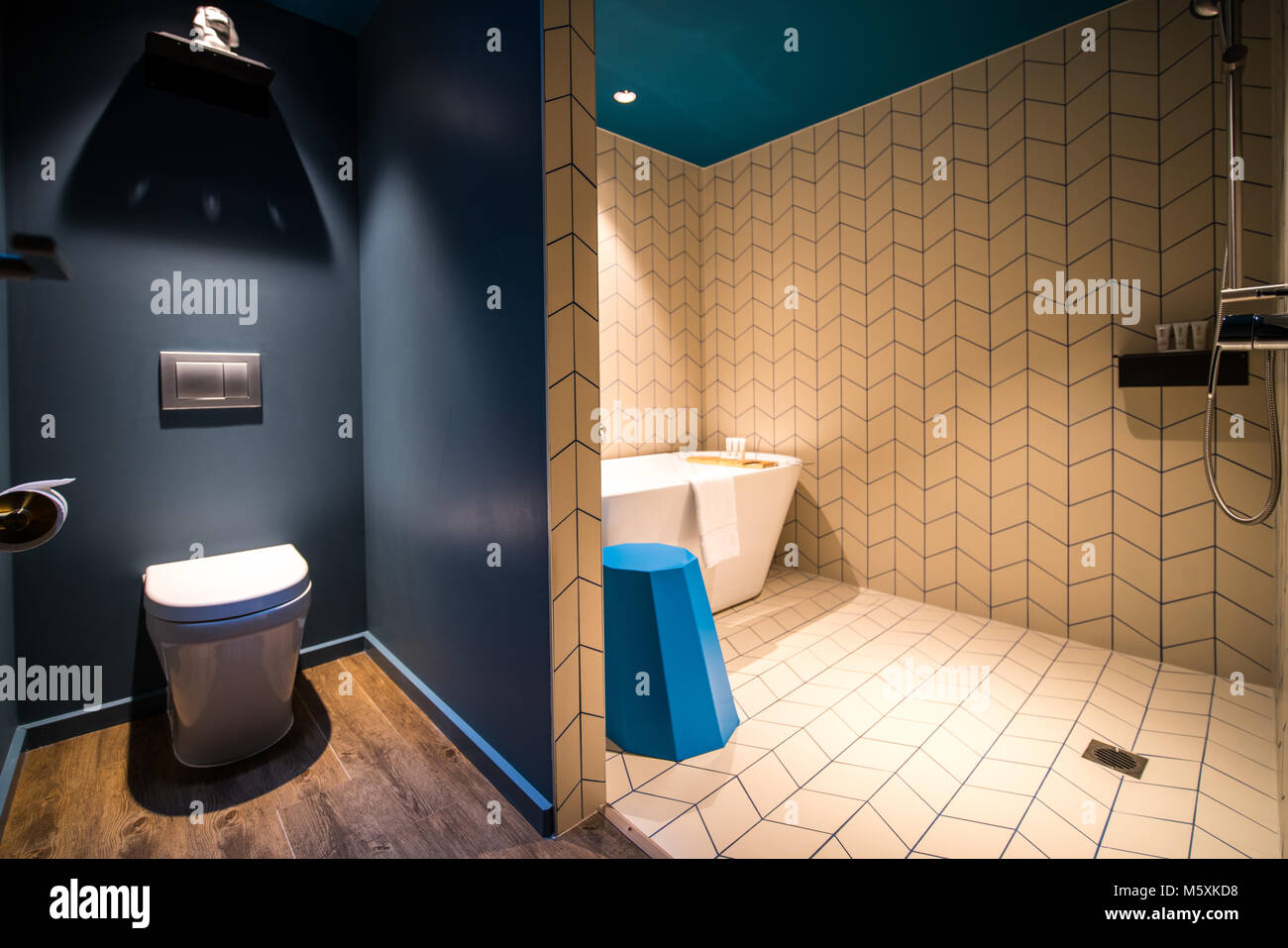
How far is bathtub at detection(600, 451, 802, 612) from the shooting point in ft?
7.50

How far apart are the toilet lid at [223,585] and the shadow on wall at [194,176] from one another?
1107 mm

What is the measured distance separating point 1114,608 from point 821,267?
211cm

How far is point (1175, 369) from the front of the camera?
2.10 meters

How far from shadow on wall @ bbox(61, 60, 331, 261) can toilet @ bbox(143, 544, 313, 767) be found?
1.15 meters

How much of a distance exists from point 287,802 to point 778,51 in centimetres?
319

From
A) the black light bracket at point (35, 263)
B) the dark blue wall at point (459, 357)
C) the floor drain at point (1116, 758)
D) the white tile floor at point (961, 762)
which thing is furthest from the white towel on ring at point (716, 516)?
the black light bracket at point (35, 263)

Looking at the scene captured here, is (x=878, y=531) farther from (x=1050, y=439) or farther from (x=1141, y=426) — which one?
(x=1141, y=426)

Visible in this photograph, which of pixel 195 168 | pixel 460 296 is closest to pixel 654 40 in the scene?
pixel 460 296

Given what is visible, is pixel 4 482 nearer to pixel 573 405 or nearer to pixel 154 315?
pixel 154 315

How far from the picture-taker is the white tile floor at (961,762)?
1.37 metres

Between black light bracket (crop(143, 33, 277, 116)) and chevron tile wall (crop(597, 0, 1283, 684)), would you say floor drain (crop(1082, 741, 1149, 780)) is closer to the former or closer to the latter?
chevron tile wall (crop(597, 0, 1283, 684))

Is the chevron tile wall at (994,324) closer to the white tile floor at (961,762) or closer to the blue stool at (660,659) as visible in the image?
the white tile floor at (961,762)

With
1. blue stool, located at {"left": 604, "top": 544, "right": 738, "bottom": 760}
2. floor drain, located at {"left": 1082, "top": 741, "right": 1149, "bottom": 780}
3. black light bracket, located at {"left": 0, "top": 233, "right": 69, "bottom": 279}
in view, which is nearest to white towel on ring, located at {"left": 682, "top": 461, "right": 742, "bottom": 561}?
blue stool, located at {"left": 604, "top": 544, "right": 738, "bottom": 760}

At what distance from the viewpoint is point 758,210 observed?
352cm
